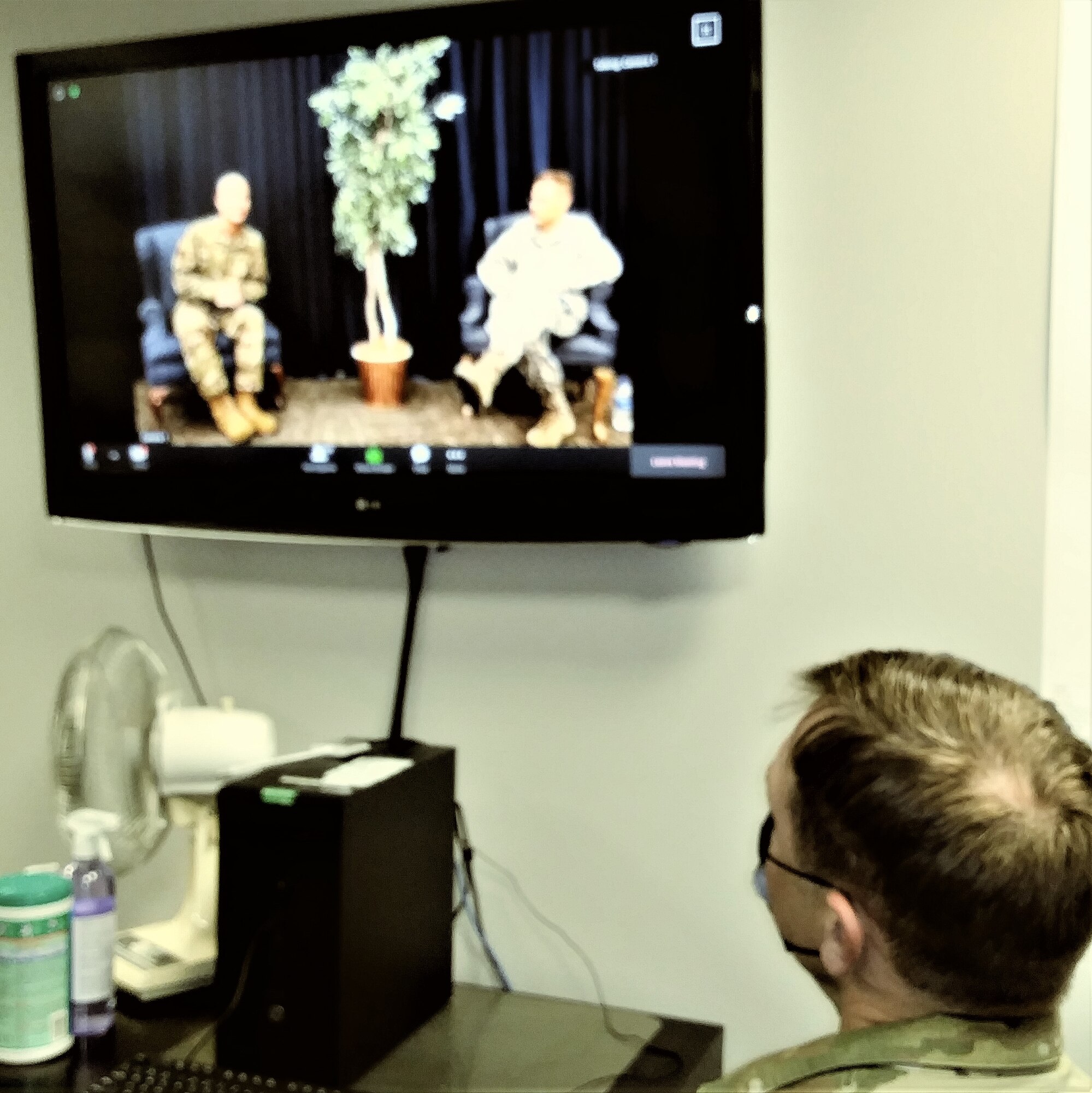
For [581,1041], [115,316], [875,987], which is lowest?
[581,1041]

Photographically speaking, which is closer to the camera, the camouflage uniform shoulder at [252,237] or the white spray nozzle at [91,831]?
the white spray nozzle at [91,831]

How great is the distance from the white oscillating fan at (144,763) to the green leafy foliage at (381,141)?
2.21ft

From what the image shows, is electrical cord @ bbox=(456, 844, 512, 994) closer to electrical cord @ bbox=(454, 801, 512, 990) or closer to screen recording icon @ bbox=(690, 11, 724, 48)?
electrical cord @ bbox=(454, 801, 512, 990)

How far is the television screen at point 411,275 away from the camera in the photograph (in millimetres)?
1544

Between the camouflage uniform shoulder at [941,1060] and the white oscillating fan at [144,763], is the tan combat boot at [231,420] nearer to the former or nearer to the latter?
the white oscillating fan at [144,763]

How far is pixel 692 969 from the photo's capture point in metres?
1.72

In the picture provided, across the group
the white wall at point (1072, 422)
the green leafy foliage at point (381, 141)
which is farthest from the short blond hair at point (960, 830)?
the green leafy foliage at point (381, 141)

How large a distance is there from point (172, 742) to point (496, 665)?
19.0 inches

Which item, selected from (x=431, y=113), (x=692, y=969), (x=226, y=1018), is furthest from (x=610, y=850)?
(x=431, y=113)

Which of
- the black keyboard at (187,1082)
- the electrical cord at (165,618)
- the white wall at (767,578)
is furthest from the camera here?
the electrical cord at (165,618)

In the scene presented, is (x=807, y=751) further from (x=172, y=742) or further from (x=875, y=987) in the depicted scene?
(x=172, y=742)

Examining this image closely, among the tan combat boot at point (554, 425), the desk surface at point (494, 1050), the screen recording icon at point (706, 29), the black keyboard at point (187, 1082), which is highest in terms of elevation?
the screen recording icon at point (706, 29)

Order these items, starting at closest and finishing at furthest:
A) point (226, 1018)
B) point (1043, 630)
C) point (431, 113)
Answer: point (226, 1018) → point (1043, 630) → point (431, 113)

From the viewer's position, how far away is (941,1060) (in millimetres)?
931
